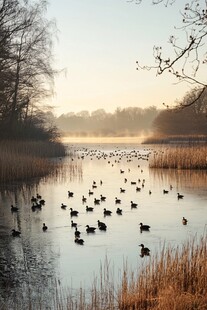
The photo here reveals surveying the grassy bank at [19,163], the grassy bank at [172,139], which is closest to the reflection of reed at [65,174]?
the grassy bank at [19,163]

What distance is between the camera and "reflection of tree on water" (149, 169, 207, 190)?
21.3m

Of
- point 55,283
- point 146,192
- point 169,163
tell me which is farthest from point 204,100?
point 55,283

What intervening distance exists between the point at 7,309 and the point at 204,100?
222 ft

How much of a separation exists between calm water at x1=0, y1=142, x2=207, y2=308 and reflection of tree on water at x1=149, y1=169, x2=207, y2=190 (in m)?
0.05

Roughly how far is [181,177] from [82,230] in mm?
12934

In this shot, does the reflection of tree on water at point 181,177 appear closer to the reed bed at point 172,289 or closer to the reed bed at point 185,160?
the reed bed at point 185,160

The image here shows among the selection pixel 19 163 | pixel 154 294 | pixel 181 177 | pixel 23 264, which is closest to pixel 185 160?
pixel 181 177

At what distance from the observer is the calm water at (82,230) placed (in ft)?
27.7

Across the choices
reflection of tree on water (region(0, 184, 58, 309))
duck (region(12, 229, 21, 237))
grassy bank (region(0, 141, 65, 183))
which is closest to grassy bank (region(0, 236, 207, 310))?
reflection of tree on water (region(0, 184, 58, 309))

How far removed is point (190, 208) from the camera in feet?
49.9

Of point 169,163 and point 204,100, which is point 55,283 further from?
point 204,100

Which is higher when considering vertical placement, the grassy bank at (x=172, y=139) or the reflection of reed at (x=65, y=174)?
the grassy bank at (x=172, y=139)

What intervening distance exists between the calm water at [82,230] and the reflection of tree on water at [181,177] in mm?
47

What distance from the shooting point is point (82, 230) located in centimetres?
1203
